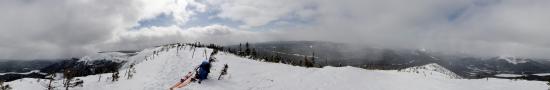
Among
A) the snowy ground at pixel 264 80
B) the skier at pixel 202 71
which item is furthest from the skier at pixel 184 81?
the skier at pixel 202 71

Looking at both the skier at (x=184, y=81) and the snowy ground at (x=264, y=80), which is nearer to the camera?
the skier at (x=184, y=81)

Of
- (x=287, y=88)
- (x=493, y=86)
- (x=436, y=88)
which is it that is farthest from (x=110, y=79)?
(x=493, y=86)

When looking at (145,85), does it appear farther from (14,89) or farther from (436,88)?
(436,88)

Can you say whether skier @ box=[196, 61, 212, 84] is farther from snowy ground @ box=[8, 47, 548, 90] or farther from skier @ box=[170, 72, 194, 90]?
skier @ box=[170, 72, 194, 90]

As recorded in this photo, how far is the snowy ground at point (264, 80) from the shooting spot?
4081 centimetres

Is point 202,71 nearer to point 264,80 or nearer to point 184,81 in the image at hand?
point 184,81

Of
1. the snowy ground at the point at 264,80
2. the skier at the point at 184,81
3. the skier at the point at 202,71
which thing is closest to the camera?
the skier at the point at 184,81

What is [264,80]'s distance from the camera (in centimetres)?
4544

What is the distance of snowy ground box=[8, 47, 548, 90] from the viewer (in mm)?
40812

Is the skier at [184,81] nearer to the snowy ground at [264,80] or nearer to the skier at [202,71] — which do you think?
the snowy ground at [264,80]

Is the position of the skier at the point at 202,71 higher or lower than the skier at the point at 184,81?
higher

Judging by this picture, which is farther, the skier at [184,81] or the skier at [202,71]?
the skier at [202,71]

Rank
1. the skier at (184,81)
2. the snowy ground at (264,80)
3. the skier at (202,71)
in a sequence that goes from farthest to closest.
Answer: the skier at (202,71) → the snowy ground at (264,80) → the skier at (184,81)

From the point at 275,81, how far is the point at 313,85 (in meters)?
3.87
